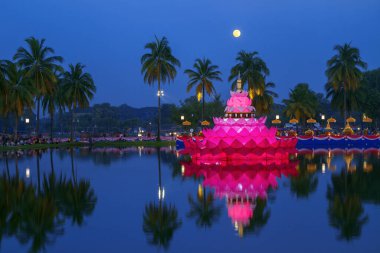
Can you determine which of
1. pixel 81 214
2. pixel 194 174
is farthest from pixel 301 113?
pixel 81 214

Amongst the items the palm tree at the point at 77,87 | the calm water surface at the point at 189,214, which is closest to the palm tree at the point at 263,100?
the palm tree at the point at 77,87

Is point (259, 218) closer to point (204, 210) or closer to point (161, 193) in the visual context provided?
point (204, 210)

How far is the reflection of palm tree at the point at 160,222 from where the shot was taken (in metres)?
9.92

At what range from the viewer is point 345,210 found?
12469mm

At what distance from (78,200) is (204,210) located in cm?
431

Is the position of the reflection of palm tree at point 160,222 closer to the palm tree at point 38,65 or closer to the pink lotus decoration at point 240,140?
the pink lotus decoration at point 240,140

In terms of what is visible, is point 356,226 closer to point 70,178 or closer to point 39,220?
point 39,220

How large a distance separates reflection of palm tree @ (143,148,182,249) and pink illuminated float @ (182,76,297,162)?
45.2 feet

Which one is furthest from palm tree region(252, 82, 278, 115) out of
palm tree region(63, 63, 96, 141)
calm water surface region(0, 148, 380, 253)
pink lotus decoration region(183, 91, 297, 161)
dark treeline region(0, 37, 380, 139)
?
calm water surface region(0, 148, 380, 253)

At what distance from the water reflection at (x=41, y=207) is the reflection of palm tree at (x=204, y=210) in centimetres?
288

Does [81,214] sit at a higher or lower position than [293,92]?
lower

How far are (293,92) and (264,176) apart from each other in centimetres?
5759

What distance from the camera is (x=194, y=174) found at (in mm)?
21328

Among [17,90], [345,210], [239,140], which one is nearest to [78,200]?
[345,210]
